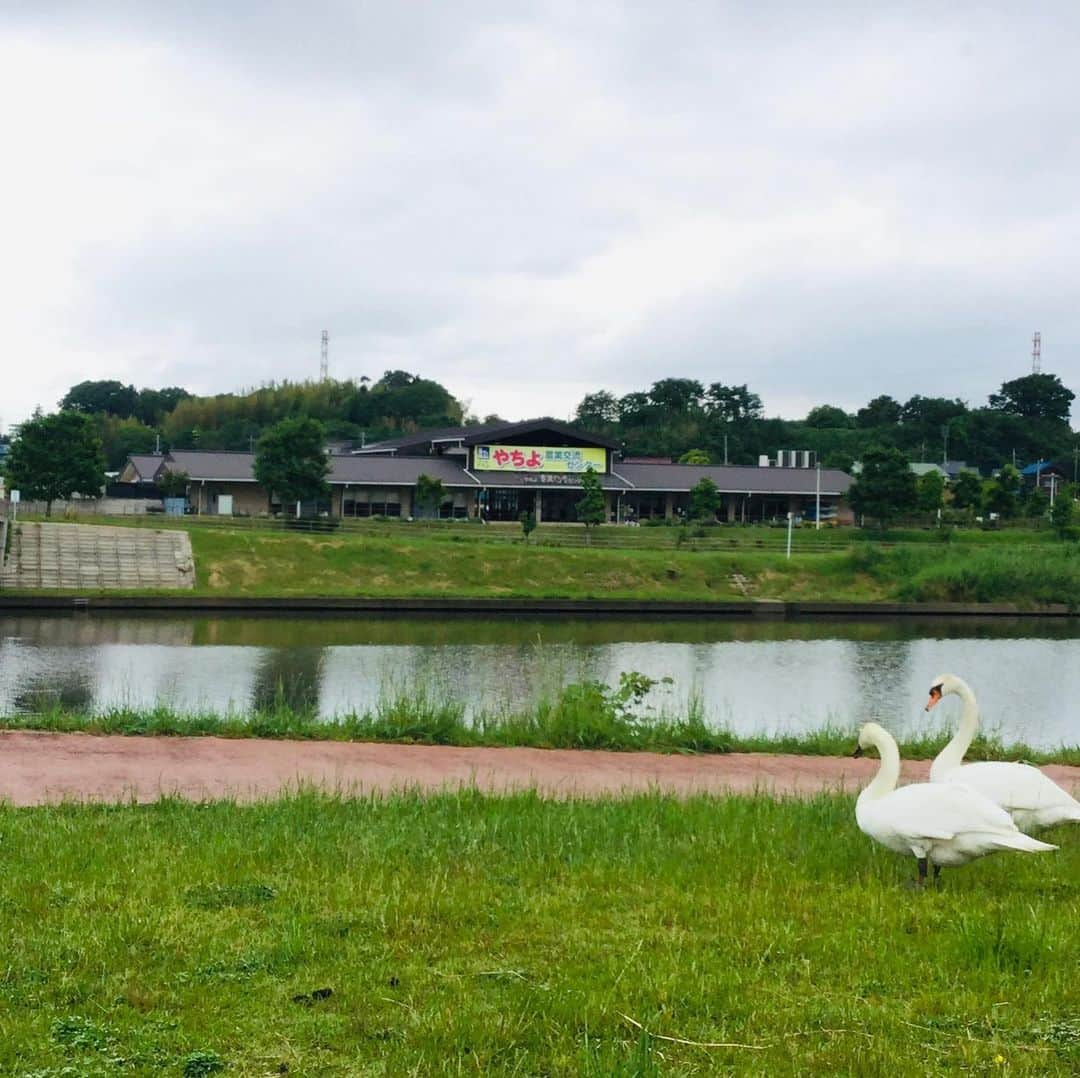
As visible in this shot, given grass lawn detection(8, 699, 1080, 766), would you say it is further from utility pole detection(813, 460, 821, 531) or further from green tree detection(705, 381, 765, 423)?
green tree detection(705, 381, 765, 423)

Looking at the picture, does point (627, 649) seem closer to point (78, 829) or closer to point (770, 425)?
point (78, 829)

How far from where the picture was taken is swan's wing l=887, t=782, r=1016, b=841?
17.9 feet

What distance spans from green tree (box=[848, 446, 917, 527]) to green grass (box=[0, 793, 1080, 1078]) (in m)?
48.0

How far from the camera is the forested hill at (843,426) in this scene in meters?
80.6

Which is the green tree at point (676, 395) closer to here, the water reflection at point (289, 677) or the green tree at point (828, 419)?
the green tree at point (828, 419)

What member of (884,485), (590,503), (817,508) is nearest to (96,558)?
(590,503)

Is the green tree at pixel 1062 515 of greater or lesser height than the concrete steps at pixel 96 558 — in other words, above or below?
above

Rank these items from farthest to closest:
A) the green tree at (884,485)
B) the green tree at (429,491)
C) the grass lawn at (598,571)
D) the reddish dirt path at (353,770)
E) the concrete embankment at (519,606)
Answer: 1. the green tree at (884,485)
2. the green tree at (429,491)
3. the grass lawn at (598,571)
4. the concrete embankment at (519,606)
5. the reddish dirt path at (353,770)

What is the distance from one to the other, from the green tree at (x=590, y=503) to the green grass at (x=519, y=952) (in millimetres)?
42318

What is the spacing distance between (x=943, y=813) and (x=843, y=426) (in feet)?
300

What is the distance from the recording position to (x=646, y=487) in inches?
2250

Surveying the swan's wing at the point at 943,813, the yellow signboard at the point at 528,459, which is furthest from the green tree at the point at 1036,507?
the swan's wing at the point at 943,813

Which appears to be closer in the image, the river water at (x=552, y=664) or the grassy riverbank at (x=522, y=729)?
the grassy riverbank at (x=522, y=729)

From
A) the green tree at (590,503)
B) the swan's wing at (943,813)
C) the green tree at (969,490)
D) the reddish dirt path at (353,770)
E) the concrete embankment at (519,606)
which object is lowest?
the concrete embankment at (519,606)
